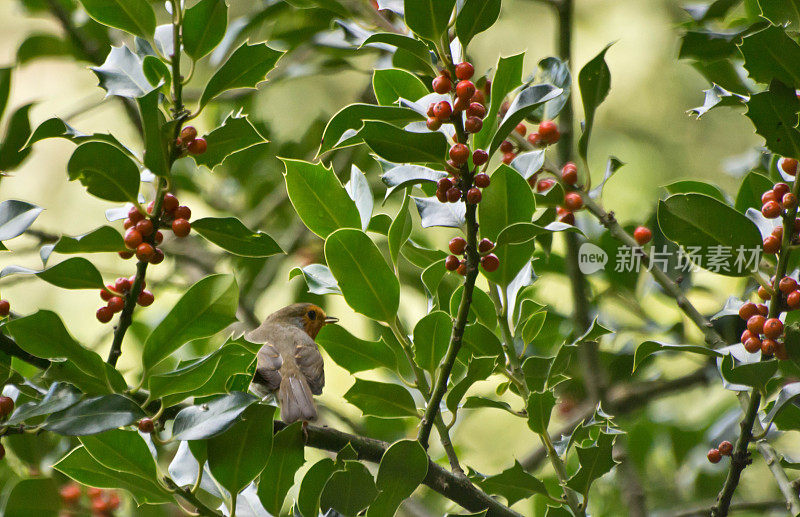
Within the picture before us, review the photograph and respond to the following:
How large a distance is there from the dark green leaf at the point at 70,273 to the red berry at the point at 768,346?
1189 mm

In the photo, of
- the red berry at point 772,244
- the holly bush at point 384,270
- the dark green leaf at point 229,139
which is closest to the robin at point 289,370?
the holly bush at point 384,270

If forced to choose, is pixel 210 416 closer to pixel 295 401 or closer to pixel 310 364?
pixel 295 401

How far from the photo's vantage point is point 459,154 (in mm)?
1312

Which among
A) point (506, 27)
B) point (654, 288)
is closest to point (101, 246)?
point (654, 288)

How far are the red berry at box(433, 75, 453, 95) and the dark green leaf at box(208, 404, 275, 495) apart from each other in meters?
0.60

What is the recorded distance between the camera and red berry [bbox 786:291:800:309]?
1524 millimetres

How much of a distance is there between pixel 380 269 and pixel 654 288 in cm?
159

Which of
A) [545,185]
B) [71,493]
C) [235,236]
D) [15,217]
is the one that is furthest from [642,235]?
[71,493]

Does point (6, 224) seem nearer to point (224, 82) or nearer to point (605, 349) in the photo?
point (224, 82)

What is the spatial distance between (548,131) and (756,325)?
24.5 inches

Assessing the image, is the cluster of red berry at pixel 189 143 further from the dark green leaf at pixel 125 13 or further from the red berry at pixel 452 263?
the red berry at pixel 452 263

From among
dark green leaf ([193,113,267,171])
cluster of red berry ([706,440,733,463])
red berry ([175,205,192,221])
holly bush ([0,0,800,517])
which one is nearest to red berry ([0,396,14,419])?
holly bush ([0,0,800,517])

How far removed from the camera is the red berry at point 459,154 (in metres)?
1.31

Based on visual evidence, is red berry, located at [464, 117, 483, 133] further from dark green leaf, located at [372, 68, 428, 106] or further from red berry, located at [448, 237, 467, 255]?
dark green leaf, located at [372, 68, 428, 106]
